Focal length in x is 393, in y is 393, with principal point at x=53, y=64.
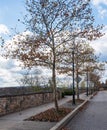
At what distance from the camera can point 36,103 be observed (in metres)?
29.5

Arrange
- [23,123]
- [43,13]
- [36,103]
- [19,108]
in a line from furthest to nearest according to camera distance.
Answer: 1. [36,103]
2. [19,108]
3. [43,13]
4. [23,123]

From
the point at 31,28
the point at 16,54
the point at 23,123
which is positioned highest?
the point at 31,28

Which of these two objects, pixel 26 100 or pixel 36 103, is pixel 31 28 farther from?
pixel 36 103

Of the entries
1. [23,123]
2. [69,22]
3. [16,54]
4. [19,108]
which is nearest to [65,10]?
[69,22]

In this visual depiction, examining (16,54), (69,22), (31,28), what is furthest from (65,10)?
(16,54)

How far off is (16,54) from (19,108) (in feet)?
11.5

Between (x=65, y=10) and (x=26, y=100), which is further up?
(x=65, y=10)

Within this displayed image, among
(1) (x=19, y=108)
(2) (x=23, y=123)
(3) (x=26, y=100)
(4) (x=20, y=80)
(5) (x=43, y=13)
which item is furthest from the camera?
(4) (x=20, y=80)

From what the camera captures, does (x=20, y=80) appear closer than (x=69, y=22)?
No

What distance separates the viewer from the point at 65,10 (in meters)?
21.6

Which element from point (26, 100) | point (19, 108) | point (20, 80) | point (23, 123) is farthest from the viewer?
point (20, 80)

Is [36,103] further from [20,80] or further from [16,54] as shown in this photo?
[20,80]

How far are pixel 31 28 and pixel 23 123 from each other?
7.09 metres

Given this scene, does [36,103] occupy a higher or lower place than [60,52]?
lower
